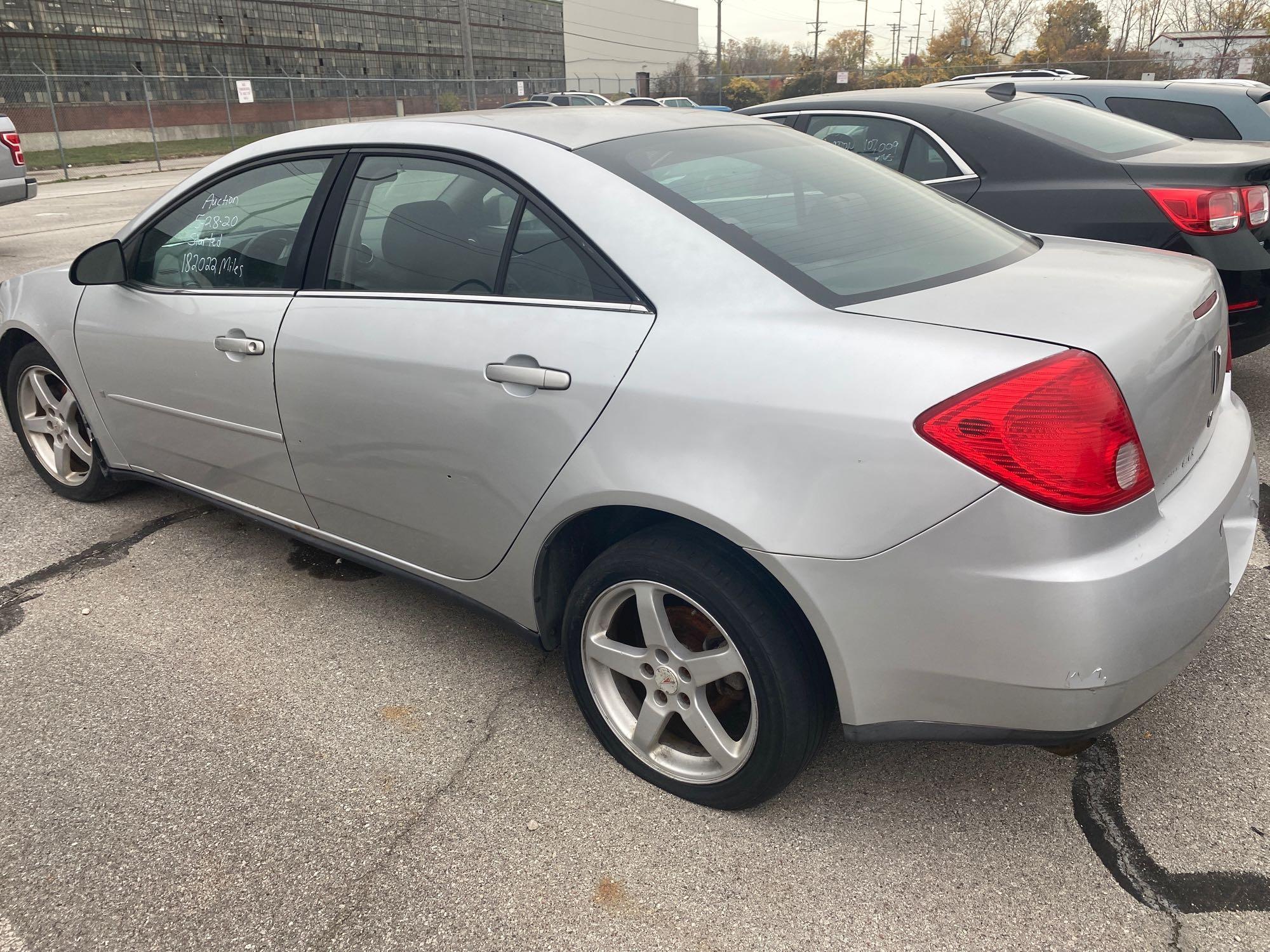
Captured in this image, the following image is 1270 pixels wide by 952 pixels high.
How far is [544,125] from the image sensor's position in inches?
104

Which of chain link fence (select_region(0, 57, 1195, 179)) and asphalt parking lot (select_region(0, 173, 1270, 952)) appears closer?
asphalt parking lot (select_region(0, 173, 1270, 952))

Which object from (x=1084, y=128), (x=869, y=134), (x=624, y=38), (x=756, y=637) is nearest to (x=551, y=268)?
(x=756, y=637)

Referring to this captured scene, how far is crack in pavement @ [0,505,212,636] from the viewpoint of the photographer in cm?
330

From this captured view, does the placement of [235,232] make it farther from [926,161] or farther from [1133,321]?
[926,161]

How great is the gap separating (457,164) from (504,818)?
5.55ft

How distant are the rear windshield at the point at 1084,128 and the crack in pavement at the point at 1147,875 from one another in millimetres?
3530

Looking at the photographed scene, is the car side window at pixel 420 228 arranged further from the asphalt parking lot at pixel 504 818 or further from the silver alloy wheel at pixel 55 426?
the silver alloy wheel at pixel 55 426

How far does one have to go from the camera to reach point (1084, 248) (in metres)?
2.59

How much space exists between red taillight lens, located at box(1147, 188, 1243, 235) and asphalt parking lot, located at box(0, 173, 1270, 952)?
6.09 ft

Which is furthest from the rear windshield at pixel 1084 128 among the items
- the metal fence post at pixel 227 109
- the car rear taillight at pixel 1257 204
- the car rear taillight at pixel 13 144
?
the metal fence post at pixel 227 109

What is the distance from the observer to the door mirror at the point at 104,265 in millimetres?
3359

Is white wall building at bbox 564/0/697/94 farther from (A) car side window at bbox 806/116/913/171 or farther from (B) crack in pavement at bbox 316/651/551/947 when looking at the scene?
(B) crack in pavement at bbox 316/651/551/947

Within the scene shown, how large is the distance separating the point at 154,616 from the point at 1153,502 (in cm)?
302

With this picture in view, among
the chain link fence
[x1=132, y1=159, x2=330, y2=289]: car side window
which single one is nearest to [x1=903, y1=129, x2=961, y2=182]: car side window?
[x1=132, y1=159, x2=330, y2=289]: car side window
